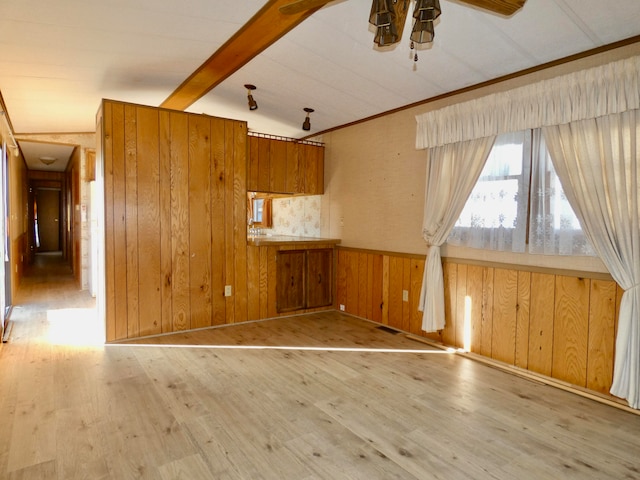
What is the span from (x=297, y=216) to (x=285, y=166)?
3.42 ft

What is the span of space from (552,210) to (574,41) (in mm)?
1126

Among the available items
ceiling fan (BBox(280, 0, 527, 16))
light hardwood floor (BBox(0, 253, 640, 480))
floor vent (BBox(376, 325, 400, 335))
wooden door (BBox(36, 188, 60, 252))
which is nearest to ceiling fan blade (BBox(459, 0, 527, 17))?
ceiling fan (BBox(280, 0, 527, 16))

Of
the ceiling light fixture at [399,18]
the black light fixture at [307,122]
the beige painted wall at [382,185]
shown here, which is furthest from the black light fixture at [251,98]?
the ceiling light fixture at [399,18]

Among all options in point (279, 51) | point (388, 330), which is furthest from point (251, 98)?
point (388, 330)

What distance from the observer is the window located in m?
2.81

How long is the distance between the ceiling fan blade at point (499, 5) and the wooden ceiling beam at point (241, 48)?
2.54 feet

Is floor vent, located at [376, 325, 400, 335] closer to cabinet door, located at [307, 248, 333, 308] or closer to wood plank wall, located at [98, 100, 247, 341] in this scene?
cabinet door, located at [307, 248, 333, 308]

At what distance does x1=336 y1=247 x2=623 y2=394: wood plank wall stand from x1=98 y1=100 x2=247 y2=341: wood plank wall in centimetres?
184

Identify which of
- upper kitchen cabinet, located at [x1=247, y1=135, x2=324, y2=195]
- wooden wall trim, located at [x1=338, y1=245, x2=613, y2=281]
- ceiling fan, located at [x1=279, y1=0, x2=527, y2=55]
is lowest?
wooden wall trim, located at [x1=338, y1=245, x2=613, y2=281]

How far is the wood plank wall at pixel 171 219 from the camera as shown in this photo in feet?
12.2

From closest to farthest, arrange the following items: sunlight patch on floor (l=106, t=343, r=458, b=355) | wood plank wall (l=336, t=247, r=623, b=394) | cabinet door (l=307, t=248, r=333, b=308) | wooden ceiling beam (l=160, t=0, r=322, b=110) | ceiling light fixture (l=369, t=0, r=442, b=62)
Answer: ceiling light fixture (l=369, t=0, r=442, b=62), wooden ceiling beam (l=160, t=0, r=322, b=110), wood plank wall (l=336, t=247, r=623, b=394), sunlight patch on floor (l=106, t=343, r=458, b=355), cabinet door (l=307, t=248, r=333, b=308)

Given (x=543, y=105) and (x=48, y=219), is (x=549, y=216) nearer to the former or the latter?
(x=543, y=105)

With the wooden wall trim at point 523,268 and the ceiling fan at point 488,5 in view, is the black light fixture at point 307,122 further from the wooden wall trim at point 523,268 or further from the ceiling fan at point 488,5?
the ceiling fan at point 488,5

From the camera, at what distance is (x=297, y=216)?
5.78 m
